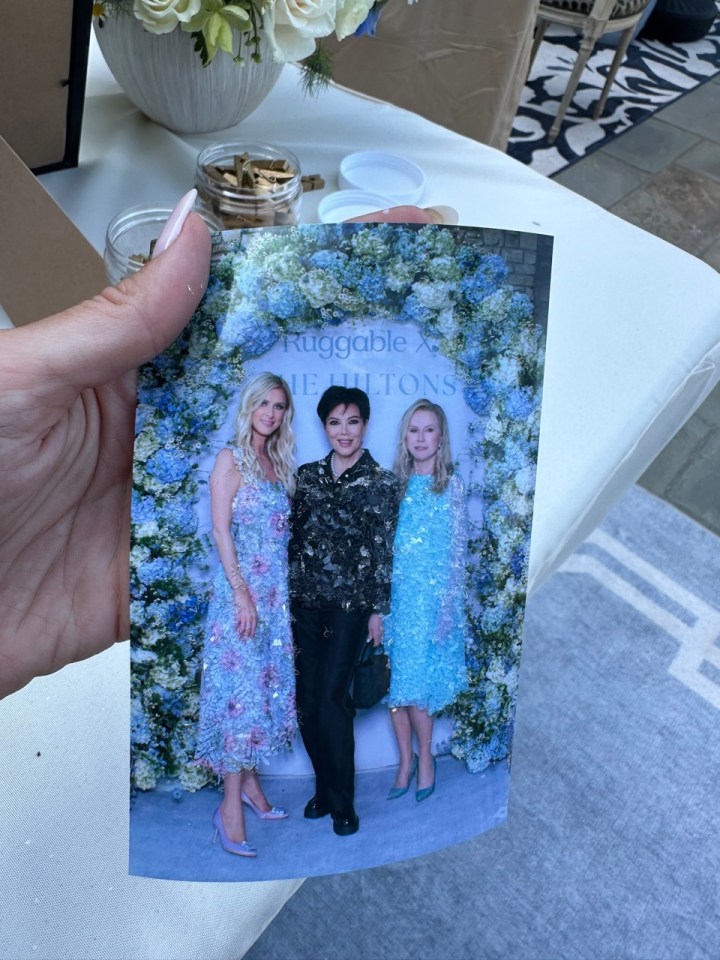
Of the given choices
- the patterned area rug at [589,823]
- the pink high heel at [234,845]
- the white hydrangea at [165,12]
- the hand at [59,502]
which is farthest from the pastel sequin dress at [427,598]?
the patterned area rug at [589,823]

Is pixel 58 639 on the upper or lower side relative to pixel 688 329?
lower

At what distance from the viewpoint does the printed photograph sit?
0.40 m

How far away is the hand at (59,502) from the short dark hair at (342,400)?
147mm

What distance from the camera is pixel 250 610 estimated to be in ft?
1.30

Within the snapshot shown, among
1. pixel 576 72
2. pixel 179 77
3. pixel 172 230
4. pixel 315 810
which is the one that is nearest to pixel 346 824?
pixel 315 810

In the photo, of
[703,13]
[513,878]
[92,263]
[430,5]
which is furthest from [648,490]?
[703,13]

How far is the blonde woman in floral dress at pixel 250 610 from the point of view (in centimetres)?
40

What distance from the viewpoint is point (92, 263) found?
666mm

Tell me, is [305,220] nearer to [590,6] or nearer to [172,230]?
[172,230]

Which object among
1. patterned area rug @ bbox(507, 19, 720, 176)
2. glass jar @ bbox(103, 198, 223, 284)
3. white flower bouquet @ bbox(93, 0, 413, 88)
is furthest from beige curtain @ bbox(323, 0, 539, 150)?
patterned area rug @ bbox(507, 19, 720, 176)

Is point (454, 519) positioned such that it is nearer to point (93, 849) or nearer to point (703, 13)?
point (93, 849)

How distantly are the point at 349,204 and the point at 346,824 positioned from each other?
673 mm

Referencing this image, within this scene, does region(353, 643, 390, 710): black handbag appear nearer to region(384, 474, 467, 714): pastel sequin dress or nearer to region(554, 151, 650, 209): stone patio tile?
region(384, 474, 467, 714): pastel sequin dress

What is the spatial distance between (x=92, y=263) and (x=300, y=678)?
0.45 m
